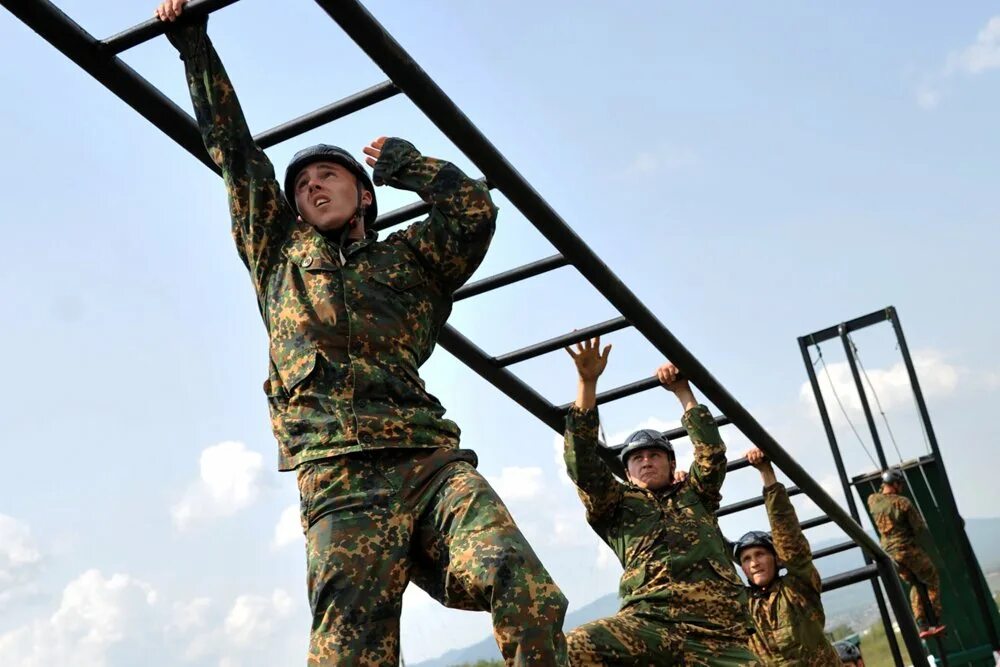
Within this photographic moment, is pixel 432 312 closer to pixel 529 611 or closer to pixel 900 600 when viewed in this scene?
pixel 529 611

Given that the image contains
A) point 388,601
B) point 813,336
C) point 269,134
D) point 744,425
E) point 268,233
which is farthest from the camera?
point 813,336

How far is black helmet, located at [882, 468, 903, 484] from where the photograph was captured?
8.28 metres

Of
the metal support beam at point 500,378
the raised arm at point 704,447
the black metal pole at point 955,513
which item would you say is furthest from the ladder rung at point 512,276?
the black metal pole at point 955,513

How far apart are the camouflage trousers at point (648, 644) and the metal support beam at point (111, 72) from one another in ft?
Answer: 7.42

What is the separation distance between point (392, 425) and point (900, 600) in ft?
16.6

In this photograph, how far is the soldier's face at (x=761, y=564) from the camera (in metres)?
7.19

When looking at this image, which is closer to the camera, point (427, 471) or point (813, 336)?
point (427, 471)

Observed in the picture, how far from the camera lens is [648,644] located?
15.6 feet

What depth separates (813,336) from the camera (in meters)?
8.62

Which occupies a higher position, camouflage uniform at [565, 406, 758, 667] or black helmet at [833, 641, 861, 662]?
camouflage uniform at [565, 406, 758, 667]

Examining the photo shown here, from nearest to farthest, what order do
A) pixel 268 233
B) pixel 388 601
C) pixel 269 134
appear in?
pixel 388 601 → pixel 268 233 → pixel 269 134

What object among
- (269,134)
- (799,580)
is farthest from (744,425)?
(269,134)

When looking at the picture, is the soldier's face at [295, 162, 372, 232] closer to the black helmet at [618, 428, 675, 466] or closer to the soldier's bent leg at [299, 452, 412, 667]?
the soldier's bent leg at [299, 452, 412, 667]

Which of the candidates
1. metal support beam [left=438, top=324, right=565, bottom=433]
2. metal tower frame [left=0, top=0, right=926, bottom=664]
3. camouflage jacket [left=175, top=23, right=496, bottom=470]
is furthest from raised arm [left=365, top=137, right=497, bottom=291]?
metal support beam [left=438, top=324, right=565, bottom=433]
